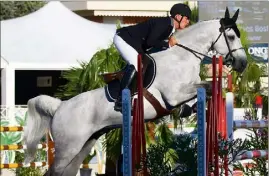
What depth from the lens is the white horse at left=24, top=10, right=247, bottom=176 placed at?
7703mm

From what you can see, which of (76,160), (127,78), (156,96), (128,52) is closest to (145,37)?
(128,52)

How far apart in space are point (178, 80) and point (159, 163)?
1.25 m

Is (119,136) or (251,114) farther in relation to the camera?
(119,136)

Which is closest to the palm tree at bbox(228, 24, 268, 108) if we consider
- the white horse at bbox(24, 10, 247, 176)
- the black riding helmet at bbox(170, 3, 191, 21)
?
the white horse at bbox(24, 10, 247, 176)

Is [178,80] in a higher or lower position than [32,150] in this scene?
higher

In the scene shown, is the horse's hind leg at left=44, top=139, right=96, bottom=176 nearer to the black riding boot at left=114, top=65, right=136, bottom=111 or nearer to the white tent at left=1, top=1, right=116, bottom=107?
the black riding boot at left=114, top=65, right=136, bottom=111

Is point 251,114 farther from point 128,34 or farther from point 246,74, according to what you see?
point 246,74

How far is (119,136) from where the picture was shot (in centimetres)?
1053

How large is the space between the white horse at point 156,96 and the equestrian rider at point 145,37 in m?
0.12

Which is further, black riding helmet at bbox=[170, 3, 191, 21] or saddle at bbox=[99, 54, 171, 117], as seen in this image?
black riding helmet at bbox=[170, 3, 191, 21]

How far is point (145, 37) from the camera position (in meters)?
7.67

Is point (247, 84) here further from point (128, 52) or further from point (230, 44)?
point (128, 52)

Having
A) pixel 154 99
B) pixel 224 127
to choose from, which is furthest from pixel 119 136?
pixel 224 127

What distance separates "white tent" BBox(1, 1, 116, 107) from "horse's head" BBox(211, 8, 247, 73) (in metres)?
8.37
